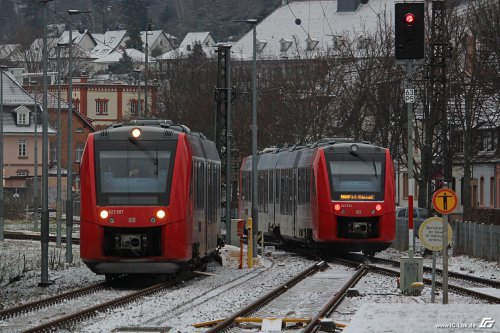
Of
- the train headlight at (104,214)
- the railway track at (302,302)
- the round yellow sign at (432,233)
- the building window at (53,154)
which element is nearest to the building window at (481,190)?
the building window at (53,154)

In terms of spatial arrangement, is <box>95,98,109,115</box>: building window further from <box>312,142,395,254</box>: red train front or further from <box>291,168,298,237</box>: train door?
<box>312,142,395,254</box>: red train front

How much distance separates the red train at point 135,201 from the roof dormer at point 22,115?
3307 inches

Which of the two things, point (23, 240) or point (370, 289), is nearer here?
point (370, 289)

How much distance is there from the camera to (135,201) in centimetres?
2833

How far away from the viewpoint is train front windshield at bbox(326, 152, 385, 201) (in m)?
38.5

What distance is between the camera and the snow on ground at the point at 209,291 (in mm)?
21250

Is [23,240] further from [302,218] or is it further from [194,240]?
[194,240]

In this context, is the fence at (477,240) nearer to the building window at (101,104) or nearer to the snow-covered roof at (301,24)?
the building window at (101,104)

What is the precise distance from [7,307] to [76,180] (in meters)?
85.2

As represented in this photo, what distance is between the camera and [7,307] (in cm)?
2417

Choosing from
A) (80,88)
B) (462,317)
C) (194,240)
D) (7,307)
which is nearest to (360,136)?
(194,240)

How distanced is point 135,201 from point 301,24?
152 meters

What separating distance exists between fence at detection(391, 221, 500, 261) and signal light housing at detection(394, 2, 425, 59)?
1575 cm

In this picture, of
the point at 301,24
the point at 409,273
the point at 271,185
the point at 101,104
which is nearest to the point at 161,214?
the point at 409,273
